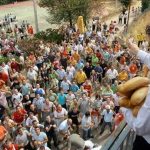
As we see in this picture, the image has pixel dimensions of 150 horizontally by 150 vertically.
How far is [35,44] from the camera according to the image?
25.7 meters

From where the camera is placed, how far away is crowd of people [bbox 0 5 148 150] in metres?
13.2

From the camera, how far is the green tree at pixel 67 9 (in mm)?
29578

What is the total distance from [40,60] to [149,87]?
56.6ft

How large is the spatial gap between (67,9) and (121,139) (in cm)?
2675

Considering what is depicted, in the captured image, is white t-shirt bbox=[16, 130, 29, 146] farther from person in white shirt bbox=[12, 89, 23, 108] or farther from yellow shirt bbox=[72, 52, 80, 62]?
yellow shirt bbox=[72, 52, 80, 62]

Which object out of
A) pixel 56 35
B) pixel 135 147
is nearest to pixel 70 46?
pixel 56 35

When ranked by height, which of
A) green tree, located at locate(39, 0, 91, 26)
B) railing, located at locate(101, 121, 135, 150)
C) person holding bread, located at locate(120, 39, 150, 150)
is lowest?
green tree, located at locate(39, 0, 91, 26)

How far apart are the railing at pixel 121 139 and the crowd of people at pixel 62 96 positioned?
236 inches

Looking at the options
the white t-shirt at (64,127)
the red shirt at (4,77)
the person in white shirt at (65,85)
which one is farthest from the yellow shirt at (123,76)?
the white t-shirt at (64,127)

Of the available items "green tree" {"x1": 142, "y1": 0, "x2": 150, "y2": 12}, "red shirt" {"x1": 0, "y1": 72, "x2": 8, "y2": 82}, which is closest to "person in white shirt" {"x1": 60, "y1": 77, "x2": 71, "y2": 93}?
"red shirt" {"x1": 0, "y1": 72, "x2": 8, "y2": 82}

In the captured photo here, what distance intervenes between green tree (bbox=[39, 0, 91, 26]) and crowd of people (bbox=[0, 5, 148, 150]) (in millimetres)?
7051

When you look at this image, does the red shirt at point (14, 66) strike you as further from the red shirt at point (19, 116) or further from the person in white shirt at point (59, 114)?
the person in white shirt at point (59, 114)

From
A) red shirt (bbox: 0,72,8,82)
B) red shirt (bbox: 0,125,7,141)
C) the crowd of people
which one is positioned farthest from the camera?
red shirt (bbox: 0,72,8,82)

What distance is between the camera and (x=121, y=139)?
3318 mm
